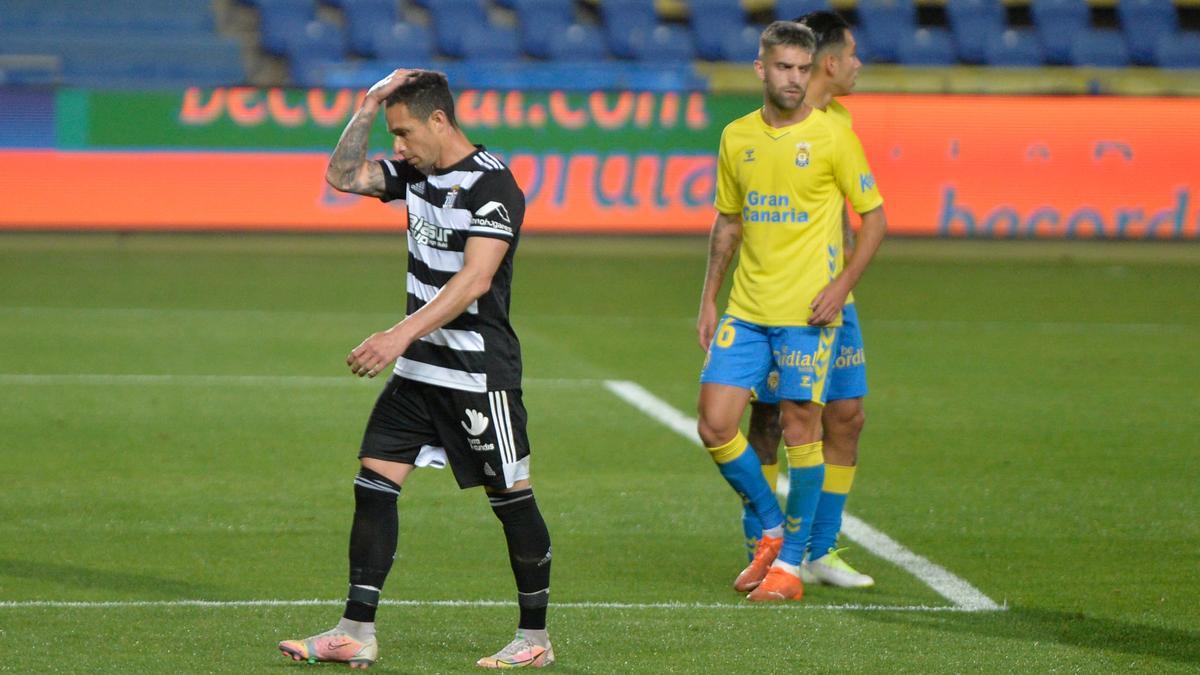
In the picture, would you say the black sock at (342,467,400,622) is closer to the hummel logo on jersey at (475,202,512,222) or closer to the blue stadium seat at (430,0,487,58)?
the hummel logo on jersey at (475,202,512,222)

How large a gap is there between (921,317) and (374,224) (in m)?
6.57

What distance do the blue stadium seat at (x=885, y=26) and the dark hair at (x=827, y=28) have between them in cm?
1729

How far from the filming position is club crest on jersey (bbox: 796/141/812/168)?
6160mm

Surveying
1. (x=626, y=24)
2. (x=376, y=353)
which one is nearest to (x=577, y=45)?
(x=626, y=24)

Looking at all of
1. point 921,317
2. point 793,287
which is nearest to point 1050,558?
point 793,287

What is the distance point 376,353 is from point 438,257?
51 centimetres

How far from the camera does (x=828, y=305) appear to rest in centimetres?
613

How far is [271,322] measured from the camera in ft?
45.5

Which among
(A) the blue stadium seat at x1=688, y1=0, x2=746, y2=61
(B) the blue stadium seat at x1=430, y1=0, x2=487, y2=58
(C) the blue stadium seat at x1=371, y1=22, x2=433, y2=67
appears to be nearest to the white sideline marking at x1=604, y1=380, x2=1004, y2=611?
(C) the blue stadium seat at x1=371, y1=22, x2=433, y2=67

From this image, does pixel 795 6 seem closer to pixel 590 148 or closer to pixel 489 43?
pixel 489 43

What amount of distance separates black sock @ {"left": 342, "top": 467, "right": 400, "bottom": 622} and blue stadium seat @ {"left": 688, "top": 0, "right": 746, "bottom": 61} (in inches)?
743

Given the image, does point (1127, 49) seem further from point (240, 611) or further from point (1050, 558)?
point (240, 611)

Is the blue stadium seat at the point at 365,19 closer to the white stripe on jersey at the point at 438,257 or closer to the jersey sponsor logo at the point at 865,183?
the jersey sponsor logo at the point at 865,183

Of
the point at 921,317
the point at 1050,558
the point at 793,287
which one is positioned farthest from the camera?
the point at 921,317
